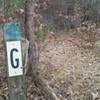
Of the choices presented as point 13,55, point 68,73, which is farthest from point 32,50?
point 13,55

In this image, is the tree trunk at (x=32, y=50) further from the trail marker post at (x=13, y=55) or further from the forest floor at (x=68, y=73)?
the trail marker post at (x=13, y=55)

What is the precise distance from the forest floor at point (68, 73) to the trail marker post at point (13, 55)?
1.76 metres

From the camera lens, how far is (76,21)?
38.4 ft

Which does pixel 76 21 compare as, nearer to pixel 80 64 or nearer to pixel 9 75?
pixel 80 64

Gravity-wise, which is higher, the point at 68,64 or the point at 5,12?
the point at 5,12

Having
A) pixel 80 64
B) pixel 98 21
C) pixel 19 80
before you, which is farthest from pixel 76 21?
pixel 19 80

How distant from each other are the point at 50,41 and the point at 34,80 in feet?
13.7

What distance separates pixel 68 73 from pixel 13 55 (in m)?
3.09

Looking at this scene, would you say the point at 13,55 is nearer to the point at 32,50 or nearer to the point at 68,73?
the point at 32,50

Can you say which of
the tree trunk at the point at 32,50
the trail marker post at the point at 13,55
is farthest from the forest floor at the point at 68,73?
the trail marker post at the point at 13,55

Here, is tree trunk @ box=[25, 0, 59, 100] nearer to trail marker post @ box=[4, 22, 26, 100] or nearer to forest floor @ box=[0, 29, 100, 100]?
forest floor @ box=[0, 29, 100, 100]

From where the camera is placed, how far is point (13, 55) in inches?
139

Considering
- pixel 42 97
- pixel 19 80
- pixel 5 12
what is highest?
pixel 5 12

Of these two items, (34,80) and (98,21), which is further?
(98,21)
